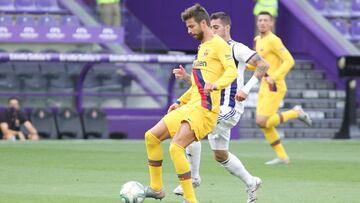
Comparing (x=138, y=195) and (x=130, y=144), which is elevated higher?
(x=138, y=195)

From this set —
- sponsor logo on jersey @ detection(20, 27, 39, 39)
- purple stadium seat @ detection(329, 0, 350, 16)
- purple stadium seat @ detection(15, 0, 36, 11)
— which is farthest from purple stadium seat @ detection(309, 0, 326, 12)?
sponsor logo on jersey @ detection(20, 27, 39, 39)

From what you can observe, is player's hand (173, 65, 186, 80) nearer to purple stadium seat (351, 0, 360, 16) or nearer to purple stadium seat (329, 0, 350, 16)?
purple stadium seat (329, 0, 350, 16)

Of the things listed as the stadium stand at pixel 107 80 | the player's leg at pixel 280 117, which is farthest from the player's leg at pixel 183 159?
the stadium stand at pixel 107 80

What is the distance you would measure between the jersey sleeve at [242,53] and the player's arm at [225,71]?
4.01 ft

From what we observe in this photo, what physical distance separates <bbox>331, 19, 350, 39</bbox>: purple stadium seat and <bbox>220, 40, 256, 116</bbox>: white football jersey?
58.0 feet

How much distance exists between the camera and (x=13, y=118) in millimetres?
23078

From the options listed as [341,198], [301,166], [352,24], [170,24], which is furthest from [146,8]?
[341,198]

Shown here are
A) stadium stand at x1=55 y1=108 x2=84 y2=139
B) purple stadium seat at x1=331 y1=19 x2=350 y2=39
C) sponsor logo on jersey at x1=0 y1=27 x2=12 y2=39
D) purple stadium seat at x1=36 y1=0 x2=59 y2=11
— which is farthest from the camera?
purple stadium seat at x1=331 y1=19 x2=350 y2=39

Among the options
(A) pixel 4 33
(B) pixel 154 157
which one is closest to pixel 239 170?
(B) pixel 154 157

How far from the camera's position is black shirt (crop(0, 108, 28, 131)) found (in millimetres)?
23062

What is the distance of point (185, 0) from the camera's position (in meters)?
30.5

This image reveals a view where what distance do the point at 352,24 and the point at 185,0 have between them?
4714 millimetres

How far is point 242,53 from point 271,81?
506 centimetres

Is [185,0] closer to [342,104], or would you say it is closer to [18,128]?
[342,104]
